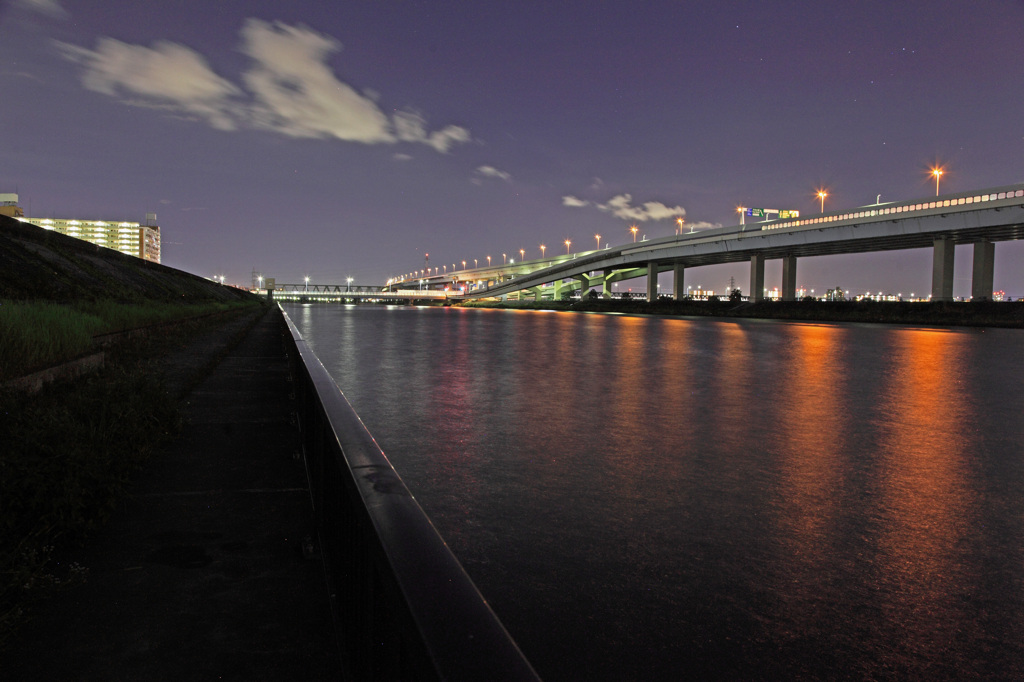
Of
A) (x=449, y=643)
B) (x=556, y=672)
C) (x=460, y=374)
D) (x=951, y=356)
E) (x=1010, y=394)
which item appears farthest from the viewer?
(x=951, y=356)

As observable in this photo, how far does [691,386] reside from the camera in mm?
11898

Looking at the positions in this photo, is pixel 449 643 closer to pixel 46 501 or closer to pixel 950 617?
pixel 950 617

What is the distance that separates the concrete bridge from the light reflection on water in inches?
1961

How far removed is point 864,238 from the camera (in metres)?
59.1

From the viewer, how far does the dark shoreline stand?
143 ft

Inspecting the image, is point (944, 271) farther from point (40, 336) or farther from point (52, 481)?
point (52, 481)

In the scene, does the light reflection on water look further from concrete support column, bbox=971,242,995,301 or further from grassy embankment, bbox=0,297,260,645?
concrete support column, bbox=971,242,995,301

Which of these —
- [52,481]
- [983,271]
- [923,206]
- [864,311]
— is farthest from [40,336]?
[983,271]

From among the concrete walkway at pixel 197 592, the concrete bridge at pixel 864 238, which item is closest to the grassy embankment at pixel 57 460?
the concrete walkway at pixel 197 592

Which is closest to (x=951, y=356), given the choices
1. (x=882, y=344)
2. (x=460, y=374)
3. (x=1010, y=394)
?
(x=882, y=344)

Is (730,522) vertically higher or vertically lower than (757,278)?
lower

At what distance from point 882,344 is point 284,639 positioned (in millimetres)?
26373

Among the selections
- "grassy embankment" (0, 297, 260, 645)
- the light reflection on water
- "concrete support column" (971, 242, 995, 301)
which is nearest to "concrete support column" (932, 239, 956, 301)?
"concrete support column" (971, 242, 995, 301)

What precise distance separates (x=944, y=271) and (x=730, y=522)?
62.6m
